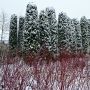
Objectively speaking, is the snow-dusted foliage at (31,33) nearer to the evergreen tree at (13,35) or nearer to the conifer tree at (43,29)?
the conifer tree at (43,29)

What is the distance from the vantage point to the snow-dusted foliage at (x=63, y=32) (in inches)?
1180

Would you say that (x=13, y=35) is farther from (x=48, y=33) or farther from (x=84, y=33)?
(x=84, y=33)

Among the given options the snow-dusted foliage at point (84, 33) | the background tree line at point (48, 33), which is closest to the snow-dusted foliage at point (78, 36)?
the background tree line at point (48, 33)

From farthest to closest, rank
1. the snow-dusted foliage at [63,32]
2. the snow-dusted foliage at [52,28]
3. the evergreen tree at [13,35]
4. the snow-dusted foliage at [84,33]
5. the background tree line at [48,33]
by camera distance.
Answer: the snow-dusted foliage at [84,33] < the evergreen tree at [13,35] < the snow-dusted foliage at [63,32] < the snow-dusted foliage at [52,28] < the background tree line at [48,33]

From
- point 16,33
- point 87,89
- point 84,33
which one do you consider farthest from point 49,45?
point 87,89

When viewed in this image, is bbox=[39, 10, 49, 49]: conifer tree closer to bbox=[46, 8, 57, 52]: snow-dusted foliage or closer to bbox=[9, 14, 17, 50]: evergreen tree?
bbox=[46, 8, 57, 52]: snow-dusted foliage

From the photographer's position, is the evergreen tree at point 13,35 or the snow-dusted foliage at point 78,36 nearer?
the evergreen tree at point 13,35

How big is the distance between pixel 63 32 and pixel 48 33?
4302 mm

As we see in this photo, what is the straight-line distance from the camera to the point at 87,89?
7531mm

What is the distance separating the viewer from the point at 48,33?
2655cm

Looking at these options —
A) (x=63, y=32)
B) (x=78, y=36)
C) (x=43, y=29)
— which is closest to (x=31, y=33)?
(x=43, y=29)

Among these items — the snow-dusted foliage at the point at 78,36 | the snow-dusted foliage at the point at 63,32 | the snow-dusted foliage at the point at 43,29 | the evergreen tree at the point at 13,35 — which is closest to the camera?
the snow-dusted foliage at the point at 43,29

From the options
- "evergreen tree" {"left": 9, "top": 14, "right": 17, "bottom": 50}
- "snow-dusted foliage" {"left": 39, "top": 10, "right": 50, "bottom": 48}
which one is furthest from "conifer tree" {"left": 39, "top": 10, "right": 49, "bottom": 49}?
"evergreen tree" {"left": 9, "top": 14, "right": 17, "bottom": 50}

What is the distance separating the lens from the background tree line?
2475cm
